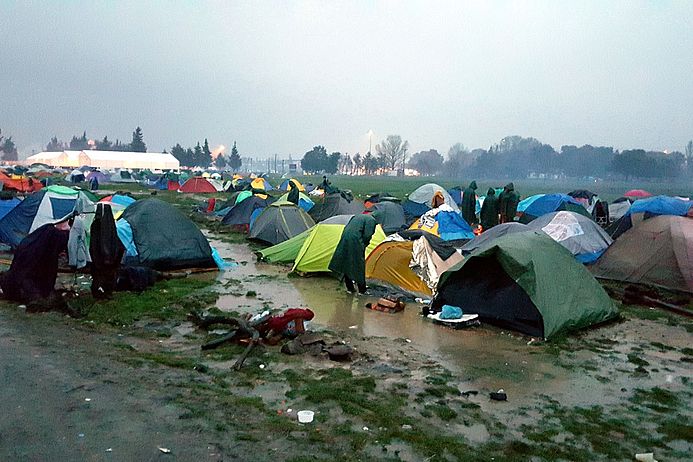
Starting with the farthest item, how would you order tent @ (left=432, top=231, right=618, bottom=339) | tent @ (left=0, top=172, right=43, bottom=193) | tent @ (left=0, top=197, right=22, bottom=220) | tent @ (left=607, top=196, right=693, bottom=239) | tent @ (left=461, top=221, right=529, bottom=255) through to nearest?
tent @ (left=0, top=172, right=43, bottom=193) → tent @ (left=607, top=196, right=693, bottom=239) → tent @ (left=0, top=197, right=22, bottom=220) → tent @ (left=461, top=221, right=529, bottom=255) → tent @ (left=432, top=231, right=618, bottom=339)

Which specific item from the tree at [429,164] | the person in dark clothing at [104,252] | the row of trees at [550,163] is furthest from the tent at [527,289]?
the tree at [429,164]

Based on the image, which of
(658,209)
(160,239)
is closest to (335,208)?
(160,239)

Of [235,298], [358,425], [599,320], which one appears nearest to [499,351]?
[599,320]

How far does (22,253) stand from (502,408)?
826 centimetres

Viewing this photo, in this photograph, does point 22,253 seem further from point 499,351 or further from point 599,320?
point 599,320

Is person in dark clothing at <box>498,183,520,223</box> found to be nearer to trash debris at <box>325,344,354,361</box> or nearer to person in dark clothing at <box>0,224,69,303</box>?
trash debris at <box>325,344,354,361</box>

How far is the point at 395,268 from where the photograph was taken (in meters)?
11.5

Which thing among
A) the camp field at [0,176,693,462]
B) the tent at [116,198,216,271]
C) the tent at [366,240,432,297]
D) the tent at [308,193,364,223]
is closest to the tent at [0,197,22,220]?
the tent at [116,198,216,271]

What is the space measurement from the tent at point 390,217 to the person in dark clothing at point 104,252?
11.6m

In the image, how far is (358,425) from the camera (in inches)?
204

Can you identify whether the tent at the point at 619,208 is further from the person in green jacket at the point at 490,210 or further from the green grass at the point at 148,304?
the green grass at the point at 148,304

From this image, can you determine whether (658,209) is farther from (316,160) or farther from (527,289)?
(316,160)

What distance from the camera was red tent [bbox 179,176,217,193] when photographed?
4544cm

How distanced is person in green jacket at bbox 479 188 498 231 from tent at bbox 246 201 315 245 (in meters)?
6.98
